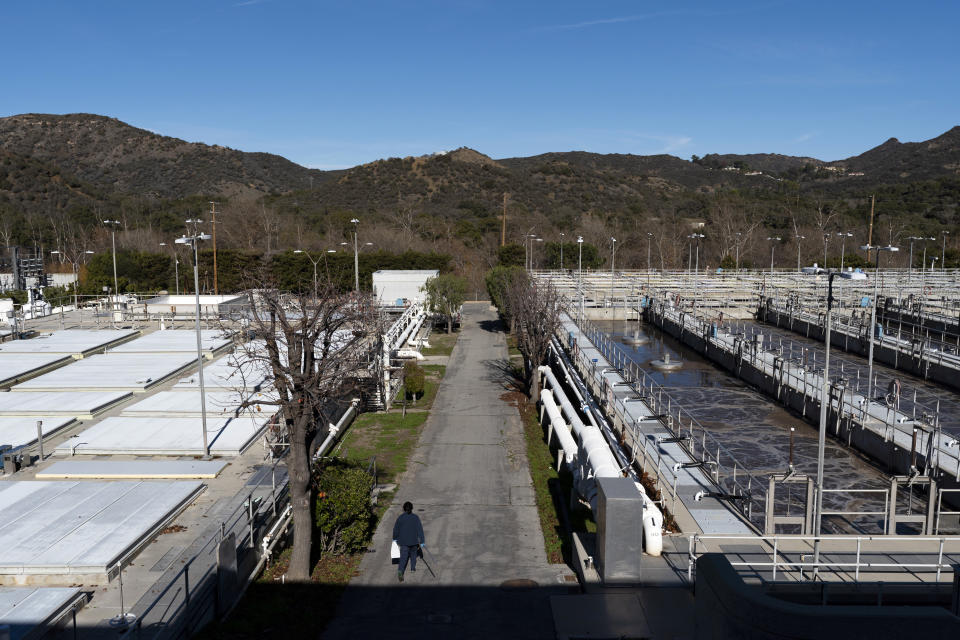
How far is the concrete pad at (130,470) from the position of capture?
1400cm

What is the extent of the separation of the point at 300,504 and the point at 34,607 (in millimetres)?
3517

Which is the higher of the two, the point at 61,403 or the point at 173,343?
the point at 173,343

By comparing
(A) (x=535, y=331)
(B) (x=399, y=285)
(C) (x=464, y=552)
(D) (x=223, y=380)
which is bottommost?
(C) (x=464, y=552)

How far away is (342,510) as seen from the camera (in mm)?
11617

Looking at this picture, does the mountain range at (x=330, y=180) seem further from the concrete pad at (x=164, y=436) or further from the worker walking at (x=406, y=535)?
the worker walking at (x=406, y=535)

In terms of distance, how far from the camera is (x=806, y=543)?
10.4m

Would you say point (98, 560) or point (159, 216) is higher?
point (159, 216)

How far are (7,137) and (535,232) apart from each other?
99.4 meters

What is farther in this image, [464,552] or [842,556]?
[464,552]

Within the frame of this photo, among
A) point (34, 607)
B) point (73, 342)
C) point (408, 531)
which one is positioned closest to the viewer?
point (34, 607)

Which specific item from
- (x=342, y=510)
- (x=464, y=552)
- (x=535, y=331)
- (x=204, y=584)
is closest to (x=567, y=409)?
(x=535, y=331)

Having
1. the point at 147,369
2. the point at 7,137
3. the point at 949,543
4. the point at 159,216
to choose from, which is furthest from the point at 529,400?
the point at 7,137

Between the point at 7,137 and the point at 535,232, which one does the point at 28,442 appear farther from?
the point at 7,137

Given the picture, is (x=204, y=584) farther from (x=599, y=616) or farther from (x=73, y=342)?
(x=73, y=342)
